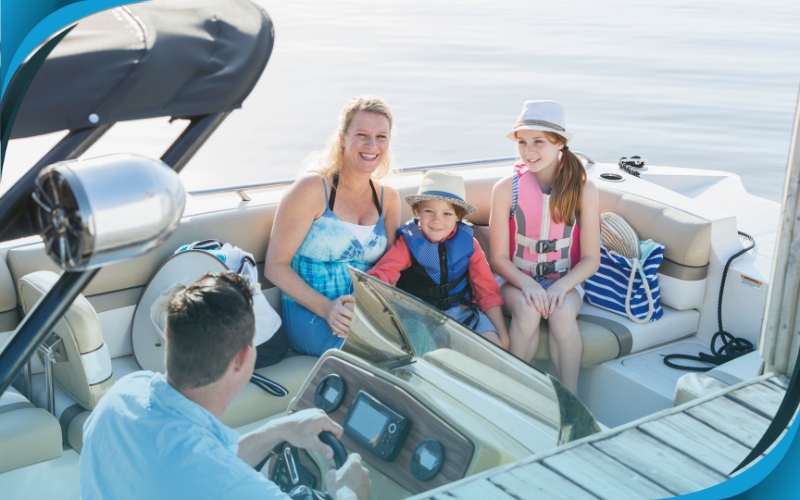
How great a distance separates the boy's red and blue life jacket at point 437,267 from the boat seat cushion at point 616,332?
1.27 ft

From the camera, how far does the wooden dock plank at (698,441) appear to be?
1251 mm

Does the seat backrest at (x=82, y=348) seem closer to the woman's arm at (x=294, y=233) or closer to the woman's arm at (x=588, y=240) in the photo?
the woman's arm at (x=294, y=233)

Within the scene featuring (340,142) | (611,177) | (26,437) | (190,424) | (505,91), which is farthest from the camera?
(505,91)

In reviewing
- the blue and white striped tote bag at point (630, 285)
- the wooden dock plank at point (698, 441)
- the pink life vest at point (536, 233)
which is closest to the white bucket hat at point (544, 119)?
the pink life vest at point (536, 233)

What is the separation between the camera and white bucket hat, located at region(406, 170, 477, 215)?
8.18ft

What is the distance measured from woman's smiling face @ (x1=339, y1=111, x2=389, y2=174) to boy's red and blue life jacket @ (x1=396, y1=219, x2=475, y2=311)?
0.90ft

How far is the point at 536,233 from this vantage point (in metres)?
2.72

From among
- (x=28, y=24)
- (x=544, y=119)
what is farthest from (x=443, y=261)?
(x=28, y=24)

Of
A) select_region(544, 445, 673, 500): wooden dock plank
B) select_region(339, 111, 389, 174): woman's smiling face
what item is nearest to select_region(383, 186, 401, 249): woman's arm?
select_region(339, 111, 389, 174): woman's smiling face

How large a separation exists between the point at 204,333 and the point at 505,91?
32.4 ft

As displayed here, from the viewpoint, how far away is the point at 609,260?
9.75ft

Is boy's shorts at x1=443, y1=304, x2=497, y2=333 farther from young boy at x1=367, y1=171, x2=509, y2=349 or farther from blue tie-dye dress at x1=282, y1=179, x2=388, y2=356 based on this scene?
blue tie-dye dress at x1=282, y1=179, x2=388, y2=356

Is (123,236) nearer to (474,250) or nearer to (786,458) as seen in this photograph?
(786,458)

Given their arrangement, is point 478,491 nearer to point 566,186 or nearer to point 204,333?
point 204,333
